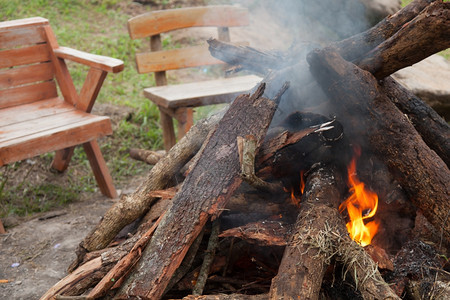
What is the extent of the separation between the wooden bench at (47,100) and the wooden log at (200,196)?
1.63m

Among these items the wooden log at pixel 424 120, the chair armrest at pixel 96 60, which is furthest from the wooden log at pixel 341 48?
the chair armrest at pixel 96 60

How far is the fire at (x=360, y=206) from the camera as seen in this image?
7.83 feet

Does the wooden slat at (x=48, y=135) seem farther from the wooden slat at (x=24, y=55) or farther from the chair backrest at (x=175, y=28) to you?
the chair backrest at (x=175, y=28)

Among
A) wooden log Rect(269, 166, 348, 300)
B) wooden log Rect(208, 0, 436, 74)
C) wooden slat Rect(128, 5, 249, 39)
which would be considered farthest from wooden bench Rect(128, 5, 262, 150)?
wooden log Rect(269, 166, 348, 300)

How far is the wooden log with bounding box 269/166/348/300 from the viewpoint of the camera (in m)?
1.90

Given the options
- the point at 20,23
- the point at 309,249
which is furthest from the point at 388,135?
the point at 20,23

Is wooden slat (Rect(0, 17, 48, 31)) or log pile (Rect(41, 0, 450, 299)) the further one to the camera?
wooden slat (Rect(0, 17, 48, 31))

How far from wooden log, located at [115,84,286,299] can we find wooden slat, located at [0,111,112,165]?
1700mm

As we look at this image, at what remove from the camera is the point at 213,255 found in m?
2.27

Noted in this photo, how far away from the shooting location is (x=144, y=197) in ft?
8.89

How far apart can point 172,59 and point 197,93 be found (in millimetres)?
658

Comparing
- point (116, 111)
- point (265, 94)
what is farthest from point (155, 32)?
point (265, 94)

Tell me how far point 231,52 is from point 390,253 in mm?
1366

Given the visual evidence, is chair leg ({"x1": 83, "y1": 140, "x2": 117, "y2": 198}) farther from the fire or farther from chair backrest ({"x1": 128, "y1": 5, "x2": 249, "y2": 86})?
the fire
